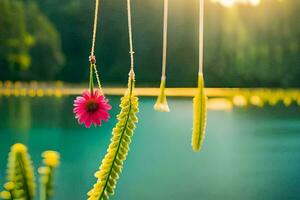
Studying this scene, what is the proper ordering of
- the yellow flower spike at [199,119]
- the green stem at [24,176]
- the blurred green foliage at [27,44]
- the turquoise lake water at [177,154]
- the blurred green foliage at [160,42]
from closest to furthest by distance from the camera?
the green stem at [24,176]
the yellow flower spike at [199,119]
the turquoise lake water at [177,154]
the blurred green foliage at [27,44]
the blurred green foliage at [160,42]

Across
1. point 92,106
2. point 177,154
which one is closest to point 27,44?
point 177,154

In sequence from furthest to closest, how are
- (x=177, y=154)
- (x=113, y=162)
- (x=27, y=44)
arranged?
(x=27, y=44) → (x=177, y=154) → (x=113, y=162)

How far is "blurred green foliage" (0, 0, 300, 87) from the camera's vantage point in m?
25.6

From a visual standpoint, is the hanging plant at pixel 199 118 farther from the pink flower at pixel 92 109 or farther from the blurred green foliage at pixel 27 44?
the blurred green foliage at pixel 27 44

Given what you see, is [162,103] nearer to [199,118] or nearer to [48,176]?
[199,118]

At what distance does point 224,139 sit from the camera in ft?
44.4

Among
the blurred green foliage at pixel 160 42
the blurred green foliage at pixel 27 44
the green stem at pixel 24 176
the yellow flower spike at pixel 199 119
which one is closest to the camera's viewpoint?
the green stem at pixel 24 176

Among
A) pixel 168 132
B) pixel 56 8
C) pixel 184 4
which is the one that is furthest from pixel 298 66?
pixel 168 132

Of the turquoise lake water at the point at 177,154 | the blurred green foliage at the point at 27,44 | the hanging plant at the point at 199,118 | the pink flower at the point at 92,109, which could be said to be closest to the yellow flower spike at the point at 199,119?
the hanging plant at the point at 199,118

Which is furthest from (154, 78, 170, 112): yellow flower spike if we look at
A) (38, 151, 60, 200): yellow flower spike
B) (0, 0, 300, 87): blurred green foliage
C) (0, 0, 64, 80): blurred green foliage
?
(0, 0, 300, 87): blurred green foliage

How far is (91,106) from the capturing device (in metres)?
0.93

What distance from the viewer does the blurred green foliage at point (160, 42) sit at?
2564 cm

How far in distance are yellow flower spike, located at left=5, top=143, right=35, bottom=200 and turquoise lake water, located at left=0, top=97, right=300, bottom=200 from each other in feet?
22.5

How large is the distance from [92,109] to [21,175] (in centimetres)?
17
